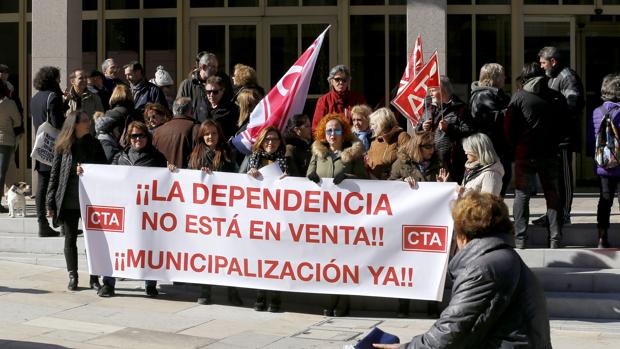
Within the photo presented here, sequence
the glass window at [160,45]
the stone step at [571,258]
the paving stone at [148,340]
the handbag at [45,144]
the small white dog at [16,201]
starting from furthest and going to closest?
the glass window at [160,45], the small white dog at [16,201], the handbag at [45,144], the stone step at [571,258], the paving stone at [148,340]

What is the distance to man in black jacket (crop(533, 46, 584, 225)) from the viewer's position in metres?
12.6

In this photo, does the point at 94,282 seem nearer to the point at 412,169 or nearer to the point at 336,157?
the point at 336,157

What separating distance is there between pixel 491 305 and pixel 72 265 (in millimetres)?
7246

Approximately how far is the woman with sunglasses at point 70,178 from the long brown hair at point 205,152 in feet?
3.79

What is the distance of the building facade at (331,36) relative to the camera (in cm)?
1836

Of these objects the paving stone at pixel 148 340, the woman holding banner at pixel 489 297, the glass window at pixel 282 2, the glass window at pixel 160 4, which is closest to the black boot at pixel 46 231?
the paving stone at pixel 148 340

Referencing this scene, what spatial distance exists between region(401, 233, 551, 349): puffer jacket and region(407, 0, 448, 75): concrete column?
10.8 metres

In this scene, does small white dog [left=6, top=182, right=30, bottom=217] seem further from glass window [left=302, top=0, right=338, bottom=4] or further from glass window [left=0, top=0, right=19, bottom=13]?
glass window [left=302, top=0, right=338, bottom=4]

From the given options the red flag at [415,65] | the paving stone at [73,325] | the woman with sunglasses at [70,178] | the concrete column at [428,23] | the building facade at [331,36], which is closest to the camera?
the paving stone at [73,325]

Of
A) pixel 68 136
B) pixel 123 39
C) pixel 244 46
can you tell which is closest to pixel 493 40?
pixel 244 46

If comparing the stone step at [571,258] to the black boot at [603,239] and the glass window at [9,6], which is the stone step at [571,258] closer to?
the black boot at [603,239]

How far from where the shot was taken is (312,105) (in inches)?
746

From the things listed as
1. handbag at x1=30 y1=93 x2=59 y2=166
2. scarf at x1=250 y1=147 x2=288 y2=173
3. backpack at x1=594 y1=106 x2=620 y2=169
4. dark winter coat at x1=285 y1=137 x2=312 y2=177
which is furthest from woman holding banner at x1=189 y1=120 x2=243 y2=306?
backpack at x1=594 y1=106 x2=620 y2=169

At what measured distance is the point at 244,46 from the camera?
1916 cm
